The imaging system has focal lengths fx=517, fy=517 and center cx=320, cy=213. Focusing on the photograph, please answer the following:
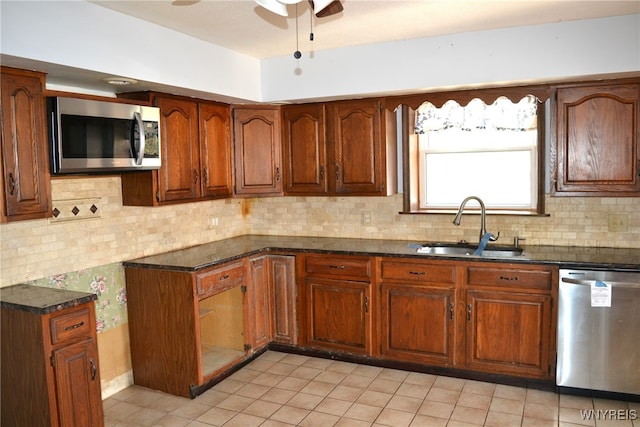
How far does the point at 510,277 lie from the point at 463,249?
2.09ft

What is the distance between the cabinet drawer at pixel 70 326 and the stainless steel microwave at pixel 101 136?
791 millimetres

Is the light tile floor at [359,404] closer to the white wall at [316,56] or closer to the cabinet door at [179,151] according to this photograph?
the cabinet door at [179,151]

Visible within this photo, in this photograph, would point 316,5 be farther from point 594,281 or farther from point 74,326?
point 594,281

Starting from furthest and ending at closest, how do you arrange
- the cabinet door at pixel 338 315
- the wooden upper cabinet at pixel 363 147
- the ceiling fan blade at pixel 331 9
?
the wooden upper cabinet at pixel 363 147, the cabinet door at pixel 338 315, the ceiling fan blade at pixel 331 9

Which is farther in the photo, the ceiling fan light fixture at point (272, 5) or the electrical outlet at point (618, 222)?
the electrical outlet at point (618, 222)

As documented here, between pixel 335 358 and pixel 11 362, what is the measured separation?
226 cm

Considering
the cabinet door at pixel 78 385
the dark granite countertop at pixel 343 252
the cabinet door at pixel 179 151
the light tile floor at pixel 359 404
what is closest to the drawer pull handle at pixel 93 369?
the cabinet door at pixel 78 385

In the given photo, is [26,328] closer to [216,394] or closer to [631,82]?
[216,394]

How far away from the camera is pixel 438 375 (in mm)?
3768

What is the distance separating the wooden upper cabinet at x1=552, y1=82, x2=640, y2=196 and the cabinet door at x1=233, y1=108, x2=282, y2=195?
220cm

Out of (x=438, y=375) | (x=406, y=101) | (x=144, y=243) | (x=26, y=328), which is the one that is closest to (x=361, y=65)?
(x=406, y=101)

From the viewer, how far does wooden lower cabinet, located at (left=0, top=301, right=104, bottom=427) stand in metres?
2.60

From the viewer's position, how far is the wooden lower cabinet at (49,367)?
2.60 metres

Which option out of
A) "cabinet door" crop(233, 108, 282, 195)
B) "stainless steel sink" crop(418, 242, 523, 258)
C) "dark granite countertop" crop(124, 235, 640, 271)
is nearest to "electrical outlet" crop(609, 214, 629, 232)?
"dark granite countertop" crop(124, 235, 640, 271)
